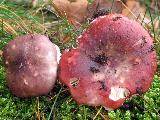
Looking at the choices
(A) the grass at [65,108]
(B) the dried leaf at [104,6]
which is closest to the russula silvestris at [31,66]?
(A) the grass at [65,108]

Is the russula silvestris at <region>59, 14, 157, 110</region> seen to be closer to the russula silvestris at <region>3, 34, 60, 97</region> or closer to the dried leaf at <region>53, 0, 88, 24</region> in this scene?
the russula silvestris at <region>3, 34, 60, 97</region>

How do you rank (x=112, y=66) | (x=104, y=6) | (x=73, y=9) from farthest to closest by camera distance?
(x=73, y=9) → (x=104, y=6) → (x=112, y=66)

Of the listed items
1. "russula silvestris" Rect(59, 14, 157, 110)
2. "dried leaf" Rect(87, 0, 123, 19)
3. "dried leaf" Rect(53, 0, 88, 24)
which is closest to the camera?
"russula silvestris" Rect(59, 14, 157, 110)

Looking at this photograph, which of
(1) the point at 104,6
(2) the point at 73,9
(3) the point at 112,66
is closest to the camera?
(3) the point at 112,66

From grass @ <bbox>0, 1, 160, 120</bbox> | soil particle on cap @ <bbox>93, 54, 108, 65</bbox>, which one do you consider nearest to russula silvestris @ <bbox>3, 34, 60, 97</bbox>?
grass @ <bbox>0, 1, 160, 120</bbox>

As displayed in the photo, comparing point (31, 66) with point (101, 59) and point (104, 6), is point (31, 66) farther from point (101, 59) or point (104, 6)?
point (104, 6)

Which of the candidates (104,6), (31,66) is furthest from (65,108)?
(104,6)
